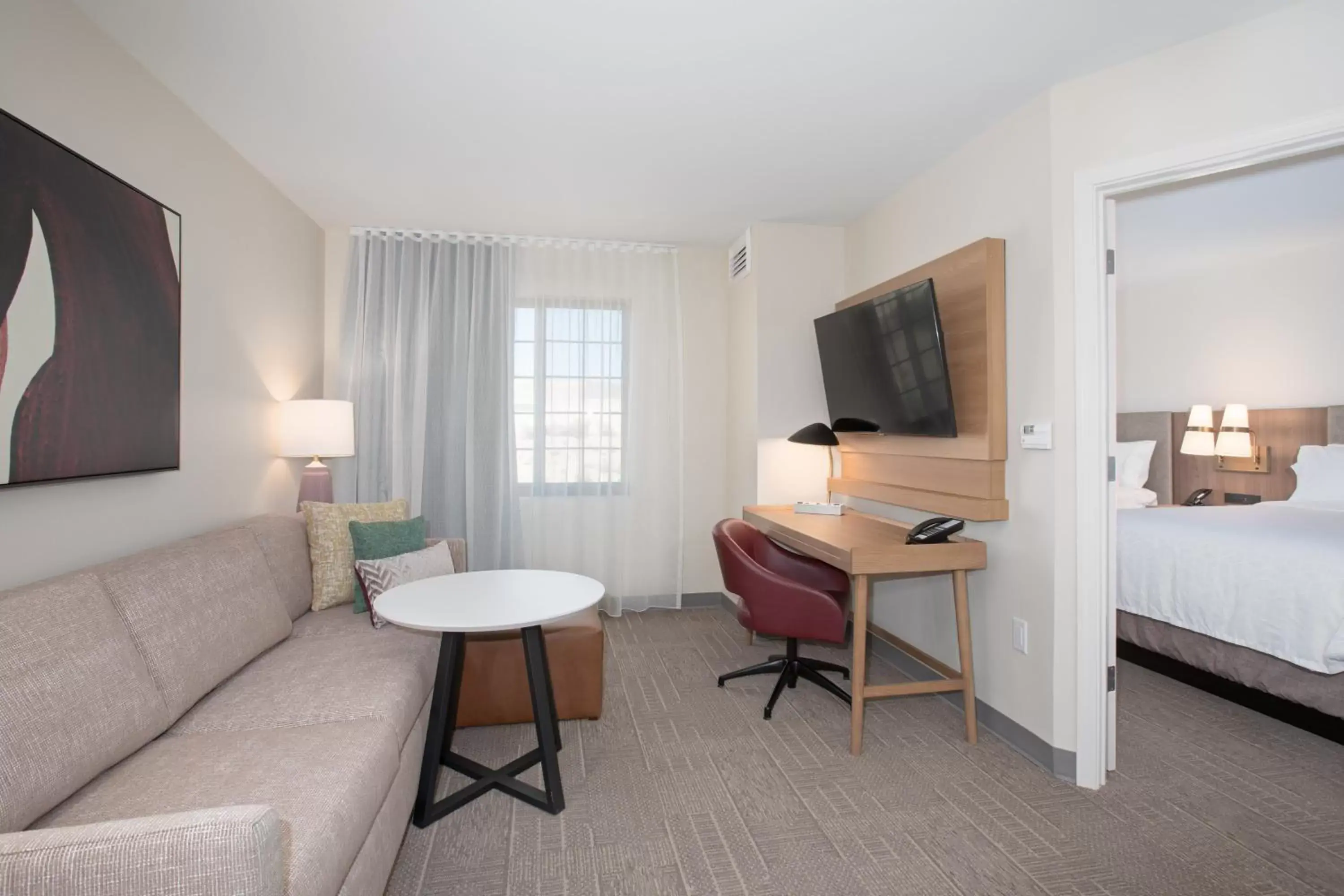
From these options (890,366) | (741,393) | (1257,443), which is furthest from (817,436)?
(1257,443)

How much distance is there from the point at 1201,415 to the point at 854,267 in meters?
3.15

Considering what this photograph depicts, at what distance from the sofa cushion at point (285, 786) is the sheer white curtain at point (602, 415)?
2.56 m

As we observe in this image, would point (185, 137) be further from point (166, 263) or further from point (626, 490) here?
point (626, 490)

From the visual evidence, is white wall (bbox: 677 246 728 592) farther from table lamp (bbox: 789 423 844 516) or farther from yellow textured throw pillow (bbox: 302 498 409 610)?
yellow textured throw pillow (bbox: 302 498 409 610)

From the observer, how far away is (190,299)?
2.61m

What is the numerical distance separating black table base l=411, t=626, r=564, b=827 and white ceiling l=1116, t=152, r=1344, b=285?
3.14 metres

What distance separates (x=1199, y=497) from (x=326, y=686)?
5.72 meters

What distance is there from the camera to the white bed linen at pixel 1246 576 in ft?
8.48

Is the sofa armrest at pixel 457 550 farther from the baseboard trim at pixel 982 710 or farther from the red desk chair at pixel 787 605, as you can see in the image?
the baseboard trim at pixel 982 710

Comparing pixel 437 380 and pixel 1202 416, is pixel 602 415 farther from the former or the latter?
pixel 1202 416

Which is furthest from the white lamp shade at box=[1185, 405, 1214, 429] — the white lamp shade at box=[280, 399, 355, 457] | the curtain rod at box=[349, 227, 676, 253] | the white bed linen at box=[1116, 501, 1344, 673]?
the white lamp shade at box=[280, 399, 355, 457]

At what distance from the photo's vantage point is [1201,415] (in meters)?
4.91

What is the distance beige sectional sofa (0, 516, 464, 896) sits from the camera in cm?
100

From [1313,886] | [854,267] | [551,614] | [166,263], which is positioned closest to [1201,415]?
[854,267]
